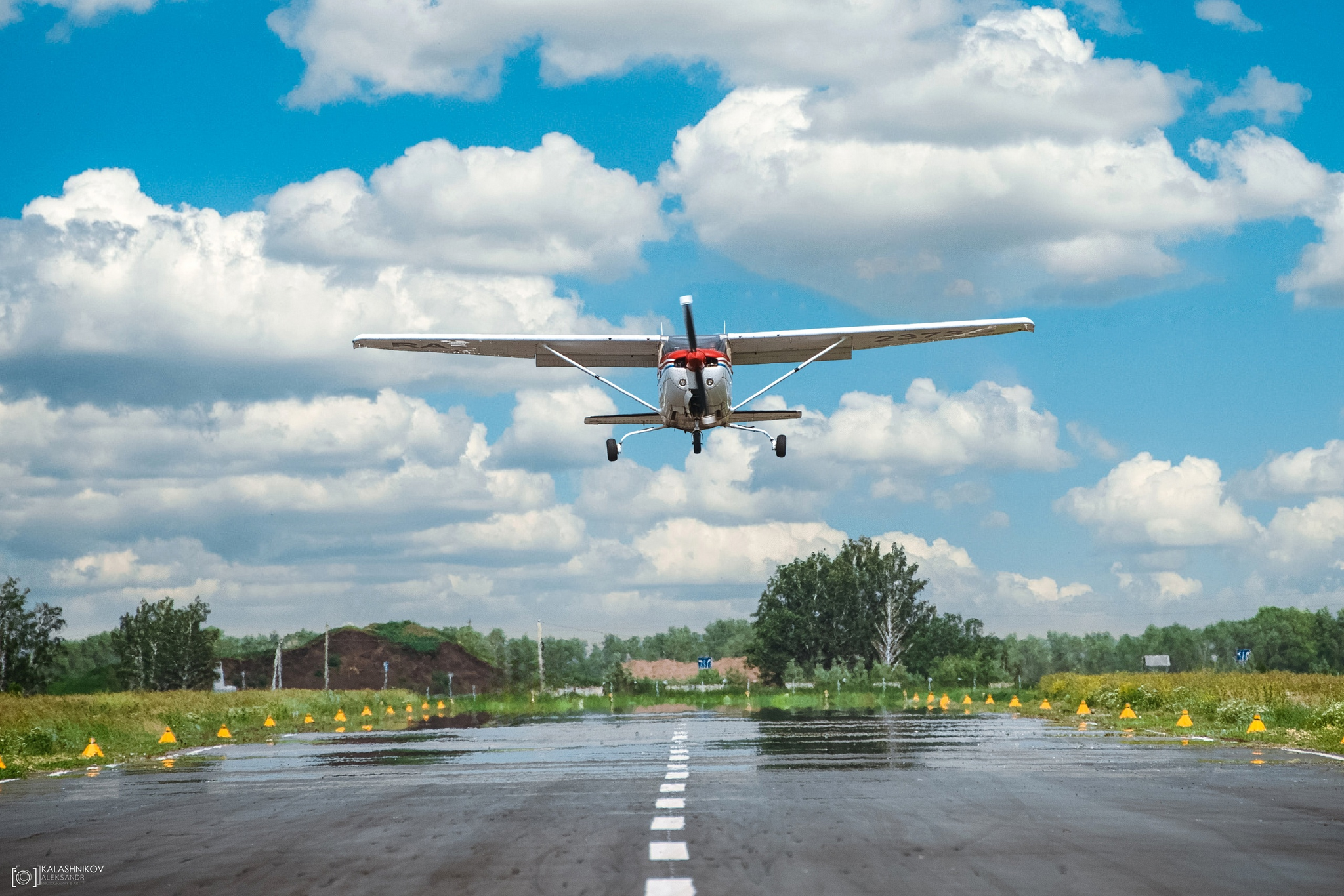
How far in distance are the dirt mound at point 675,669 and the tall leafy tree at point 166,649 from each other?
37.2 meters

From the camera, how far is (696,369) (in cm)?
2608

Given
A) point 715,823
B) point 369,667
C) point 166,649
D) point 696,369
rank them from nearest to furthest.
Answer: point 715,823 < point 696,369 < point 166,649 < point 369,667

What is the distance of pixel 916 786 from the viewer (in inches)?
594

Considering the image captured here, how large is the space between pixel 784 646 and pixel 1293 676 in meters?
62.7

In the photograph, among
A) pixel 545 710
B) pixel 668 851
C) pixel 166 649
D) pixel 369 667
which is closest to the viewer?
pixel 668 851

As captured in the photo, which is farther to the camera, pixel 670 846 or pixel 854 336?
pixel 854 336

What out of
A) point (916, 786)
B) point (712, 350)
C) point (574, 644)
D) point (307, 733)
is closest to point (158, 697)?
point (307, 733)

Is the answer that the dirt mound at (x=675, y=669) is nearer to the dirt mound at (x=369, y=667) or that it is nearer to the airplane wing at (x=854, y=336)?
the dirt mound at (x=369, y=667)

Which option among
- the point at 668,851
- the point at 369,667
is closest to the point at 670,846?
the point at 668,851

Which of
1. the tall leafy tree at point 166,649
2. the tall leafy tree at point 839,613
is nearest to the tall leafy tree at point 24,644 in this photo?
the tall leafy tree at point 166,649

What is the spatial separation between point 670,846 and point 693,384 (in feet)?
54.4

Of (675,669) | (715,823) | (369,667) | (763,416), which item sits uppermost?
(763,416)

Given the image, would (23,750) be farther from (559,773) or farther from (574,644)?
(574,644)

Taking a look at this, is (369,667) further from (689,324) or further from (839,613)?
(689,324)
